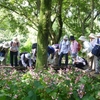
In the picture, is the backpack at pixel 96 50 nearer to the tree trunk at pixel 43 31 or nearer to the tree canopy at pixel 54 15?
the tree trunk at pixel 43 31

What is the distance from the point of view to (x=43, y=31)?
35.2 feet

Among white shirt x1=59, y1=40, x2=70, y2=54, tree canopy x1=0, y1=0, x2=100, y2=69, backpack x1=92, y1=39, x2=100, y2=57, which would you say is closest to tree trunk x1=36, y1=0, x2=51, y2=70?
backpack x1=92, y1=39, x2=100, y2=57

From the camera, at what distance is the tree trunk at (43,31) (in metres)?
10.6

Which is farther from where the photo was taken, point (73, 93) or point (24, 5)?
point (24, 5)

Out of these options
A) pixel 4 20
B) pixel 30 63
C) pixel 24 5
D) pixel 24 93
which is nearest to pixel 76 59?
pixel 30 63

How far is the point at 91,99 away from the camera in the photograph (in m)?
2.52

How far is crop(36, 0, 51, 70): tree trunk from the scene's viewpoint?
34.8ft

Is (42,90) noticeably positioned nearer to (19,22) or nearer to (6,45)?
(6,45)

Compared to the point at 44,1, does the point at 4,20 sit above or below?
above

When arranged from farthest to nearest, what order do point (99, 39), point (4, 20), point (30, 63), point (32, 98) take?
point (4, 20) < point (30, 63) < point (99, 39) < point (32, 98)

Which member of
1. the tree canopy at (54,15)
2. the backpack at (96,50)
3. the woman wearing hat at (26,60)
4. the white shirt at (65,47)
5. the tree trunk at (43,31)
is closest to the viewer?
the backpack at (96,50)

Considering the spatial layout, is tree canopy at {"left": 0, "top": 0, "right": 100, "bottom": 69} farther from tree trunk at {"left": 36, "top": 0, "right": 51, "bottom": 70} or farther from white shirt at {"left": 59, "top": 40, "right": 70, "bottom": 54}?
tree trunk at {"left": 36, "top": 0, "right": 51, "bottom": 70}

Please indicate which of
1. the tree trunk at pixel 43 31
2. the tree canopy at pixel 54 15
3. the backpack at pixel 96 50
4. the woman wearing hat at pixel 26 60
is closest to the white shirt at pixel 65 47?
the woman wearing hat at pixel 26 60

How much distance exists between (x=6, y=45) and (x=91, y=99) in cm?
1120
